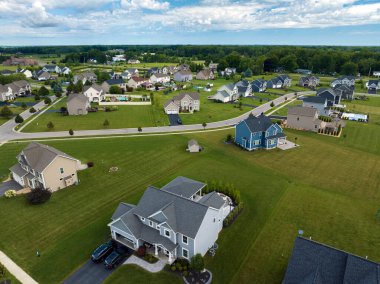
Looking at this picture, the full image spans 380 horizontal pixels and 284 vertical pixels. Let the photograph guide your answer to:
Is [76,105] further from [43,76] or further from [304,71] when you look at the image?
[304,71]

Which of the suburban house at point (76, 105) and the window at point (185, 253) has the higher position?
the suburban house at point (76, 105)

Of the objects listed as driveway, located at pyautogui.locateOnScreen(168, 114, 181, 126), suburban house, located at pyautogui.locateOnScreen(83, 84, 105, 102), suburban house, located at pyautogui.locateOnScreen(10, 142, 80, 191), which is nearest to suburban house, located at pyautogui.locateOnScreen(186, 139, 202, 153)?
driveway, located at pyautogui.locateOnScreen(168, 114, 181, 126)

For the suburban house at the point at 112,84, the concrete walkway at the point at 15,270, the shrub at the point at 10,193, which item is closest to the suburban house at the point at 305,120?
the shrub at the point at 10,193

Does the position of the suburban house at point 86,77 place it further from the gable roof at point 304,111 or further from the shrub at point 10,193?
Answer: the shrub at point 10,193

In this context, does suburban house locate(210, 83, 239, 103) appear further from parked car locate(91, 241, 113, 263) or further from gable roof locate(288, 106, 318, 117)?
parked car locate(91, 241, 113, 263)

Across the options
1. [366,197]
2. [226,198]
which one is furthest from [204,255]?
[366,197]

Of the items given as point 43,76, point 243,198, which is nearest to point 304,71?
point 43,76
